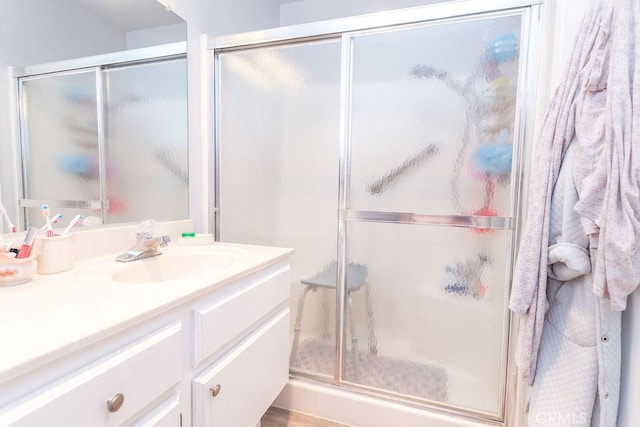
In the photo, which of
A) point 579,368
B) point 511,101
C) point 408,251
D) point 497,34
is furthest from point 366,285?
point 497,34

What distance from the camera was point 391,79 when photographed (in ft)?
4.55

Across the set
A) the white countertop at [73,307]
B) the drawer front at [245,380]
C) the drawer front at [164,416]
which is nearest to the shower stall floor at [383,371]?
the drawer front at [245,380]

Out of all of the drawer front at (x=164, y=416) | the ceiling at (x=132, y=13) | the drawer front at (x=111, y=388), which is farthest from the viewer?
the ceiling at (x=132, y=13)

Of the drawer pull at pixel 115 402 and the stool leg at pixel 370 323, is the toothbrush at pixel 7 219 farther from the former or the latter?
the stool leg at pixel 370 323

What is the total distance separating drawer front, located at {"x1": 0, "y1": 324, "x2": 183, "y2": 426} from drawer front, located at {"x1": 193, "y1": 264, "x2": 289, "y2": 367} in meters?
0.07

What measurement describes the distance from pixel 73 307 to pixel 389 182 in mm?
1148

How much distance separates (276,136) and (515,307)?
1220 mm

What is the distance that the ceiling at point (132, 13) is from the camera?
113 centimetres

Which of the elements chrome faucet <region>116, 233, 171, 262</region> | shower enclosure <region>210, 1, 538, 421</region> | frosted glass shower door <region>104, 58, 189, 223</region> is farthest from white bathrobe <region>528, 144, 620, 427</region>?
frosted glass shower door <region>104, 58, 189, 223</region>

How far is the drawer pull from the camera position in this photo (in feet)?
1.89

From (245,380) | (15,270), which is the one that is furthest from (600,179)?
(15,270)

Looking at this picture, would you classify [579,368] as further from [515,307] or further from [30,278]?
[30,278]

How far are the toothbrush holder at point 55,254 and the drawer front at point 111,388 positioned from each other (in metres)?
0.46

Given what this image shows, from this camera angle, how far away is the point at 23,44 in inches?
37.3
